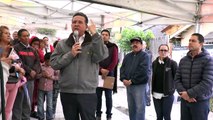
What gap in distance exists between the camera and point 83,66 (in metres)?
→ 3.46

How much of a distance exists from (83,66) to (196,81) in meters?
1.84

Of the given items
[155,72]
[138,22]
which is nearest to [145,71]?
[155,72]

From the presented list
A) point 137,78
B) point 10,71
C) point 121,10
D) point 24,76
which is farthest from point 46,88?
point 121,10

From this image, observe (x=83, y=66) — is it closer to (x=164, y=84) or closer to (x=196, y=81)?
(x=196, y=81)

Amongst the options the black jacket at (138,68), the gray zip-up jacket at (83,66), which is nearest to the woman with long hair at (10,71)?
the gray zip-up jacket at (83,66)

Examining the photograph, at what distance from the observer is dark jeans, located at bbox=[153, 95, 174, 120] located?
5.39 meters

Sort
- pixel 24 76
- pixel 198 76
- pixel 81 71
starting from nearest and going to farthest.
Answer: pixel 81 71 < pixel 198 76 < pixel 24 76

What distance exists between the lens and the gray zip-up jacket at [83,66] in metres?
3.44

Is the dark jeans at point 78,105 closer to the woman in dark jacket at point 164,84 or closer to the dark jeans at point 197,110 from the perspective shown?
the dark jeans at point 197,110

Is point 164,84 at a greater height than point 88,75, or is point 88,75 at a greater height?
point 88,75

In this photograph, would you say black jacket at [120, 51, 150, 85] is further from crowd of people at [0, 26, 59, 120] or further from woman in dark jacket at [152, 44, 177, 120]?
crowd of people at [0, 26, 59, 120]

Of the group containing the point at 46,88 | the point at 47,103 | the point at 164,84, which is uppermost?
the point at 164,84

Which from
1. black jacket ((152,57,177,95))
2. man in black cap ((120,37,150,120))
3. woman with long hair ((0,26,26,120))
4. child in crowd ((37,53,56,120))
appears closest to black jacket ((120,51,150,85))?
man in black cap ((120,37,150,120))

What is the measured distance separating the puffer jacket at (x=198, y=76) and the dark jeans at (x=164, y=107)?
33.0 inches
